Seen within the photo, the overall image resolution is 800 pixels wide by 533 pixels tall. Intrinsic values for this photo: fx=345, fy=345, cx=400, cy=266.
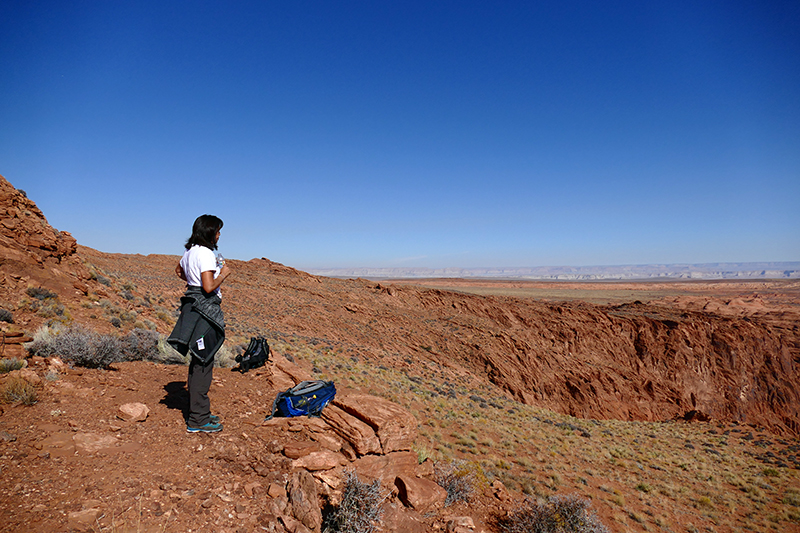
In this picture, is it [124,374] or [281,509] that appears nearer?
[281,509]

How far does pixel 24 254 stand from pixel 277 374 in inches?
298

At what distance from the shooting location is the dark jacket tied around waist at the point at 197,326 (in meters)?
3.86

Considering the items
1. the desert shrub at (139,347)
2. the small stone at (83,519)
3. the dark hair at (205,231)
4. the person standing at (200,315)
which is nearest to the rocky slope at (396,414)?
the small stone at (83,519)

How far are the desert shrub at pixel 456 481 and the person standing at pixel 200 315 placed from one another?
3189mm

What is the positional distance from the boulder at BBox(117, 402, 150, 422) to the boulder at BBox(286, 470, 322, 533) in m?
2.04

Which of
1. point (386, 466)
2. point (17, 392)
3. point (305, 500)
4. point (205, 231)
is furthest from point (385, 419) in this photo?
point (17, 392)

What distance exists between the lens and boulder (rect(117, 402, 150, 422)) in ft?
13.2

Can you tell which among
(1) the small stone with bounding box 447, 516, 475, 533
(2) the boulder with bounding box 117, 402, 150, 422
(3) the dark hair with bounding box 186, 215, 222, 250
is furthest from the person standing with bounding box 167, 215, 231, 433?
(1) the small stone with bounding box 447, 516, 475, 533

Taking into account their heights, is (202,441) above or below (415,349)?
above

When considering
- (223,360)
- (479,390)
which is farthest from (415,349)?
(223,360)

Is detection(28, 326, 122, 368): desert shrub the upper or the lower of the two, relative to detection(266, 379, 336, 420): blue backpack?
upper

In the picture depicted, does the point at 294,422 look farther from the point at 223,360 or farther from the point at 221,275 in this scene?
the point at 223,360

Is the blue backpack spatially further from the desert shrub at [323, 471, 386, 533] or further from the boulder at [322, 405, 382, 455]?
the desert shrub at [323, 471, 386, 533]

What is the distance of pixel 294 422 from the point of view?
15.3 ft
